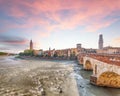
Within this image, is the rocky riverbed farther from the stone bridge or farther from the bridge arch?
the bridge arch

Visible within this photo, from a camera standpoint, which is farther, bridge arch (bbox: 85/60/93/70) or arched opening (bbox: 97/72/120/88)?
bridge arch (bbox: 85/60/93/70)

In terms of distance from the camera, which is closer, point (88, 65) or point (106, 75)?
point (106, 75)

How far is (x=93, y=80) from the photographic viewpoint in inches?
771

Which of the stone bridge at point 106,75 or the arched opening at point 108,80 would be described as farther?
the arched opening at point 108,80

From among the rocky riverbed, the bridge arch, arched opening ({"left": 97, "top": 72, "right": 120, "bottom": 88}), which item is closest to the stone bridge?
arched opening ({"left": 97, "top": 72, "right": 120, "bottom": 88})

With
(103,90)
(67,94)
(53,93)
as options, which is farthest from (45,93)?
(103,90)

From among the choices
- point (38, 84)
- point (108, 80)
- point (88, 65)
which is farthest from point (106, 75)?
point (88, 65)

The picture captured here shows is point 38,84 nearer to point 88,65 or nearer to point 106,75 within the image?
point 106,75

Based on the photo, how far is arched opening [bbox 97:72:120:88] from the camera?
672 inches

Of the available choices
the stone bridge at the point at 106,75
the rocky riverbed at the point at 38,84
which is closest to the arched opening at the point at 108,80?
the stone bridge at the point at 106,75

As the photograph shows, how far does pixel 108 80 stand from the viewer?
18.1 meters

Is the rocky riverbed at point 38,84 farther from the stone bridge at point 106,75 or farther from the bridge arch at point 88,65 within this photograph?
the bridge arch at point 88,65

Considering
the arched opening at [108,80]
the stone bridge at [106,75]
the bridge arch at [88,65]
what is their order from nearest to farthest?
1. the stone bridge at [106,75]
2. the arched opening at [108,80]
3. the bridge arch at [88,65]

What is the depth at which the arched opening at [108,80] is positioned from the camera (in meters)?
17.1
